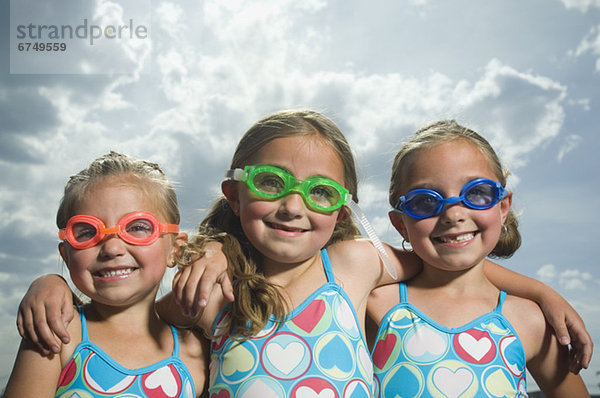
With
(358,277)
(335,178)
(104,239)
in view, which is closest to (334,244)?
(358,277)

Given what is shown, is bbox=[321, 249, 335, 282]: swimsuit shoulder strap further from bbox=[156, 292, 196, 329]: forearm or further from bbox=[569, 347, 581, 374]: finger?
bbox=[569, 347, 581, 374]: finger

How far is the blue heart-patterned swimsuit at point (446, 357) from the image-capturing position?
3.95m

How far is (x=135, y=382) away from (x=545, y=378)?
9.33 feet

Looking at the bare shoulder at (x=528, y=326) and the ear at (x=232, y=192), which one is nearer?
the ear at (x=232, y=192)

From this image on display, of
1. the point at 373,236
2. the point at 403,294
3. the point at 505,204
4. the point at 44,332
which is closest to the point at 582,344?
the point at 505,204

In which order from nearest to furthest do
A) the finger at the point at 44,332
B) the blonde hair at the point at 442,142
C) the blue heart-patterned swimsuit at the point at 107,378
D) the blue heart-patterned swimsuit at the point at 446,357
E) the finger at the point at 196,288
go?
the finger at the point at 44,332 → the finger at the point at 196,288 → the blue heart-patterned swimsuit at the point at 107,378 → the blue heart-patterned swimsuit at the point at 446,357 → the blonde hair at the point at 442,142

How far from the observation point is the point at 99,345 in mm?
3725

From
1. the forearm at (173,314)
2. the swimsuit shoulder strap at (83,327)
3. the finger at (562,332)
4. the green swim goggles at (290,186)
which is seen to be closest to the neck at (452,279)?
the finger at (562,332)

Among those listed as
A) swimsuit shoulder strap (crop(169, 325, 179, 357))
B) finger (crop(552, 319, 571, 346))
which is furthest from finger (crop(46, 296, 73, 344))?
finger (crop(552, 319, 571, 346))

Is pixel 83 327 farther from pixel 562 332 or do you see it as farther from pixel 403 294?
pixel 562 332

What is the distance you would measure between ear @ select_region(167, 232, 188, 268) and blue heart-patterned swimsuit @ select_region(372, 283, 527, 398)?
4.88 ft

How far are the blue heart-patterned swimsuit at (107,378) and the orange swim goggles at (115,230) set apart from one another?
0.51 m

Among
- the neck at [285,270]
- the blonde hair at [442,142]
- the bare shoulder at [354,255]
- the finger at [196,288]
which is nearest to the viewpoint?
the finger at [196,288]

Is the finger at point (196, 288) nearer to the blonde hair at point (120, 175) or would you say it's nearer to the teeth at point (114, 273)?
the teeth at point (114, 273)
